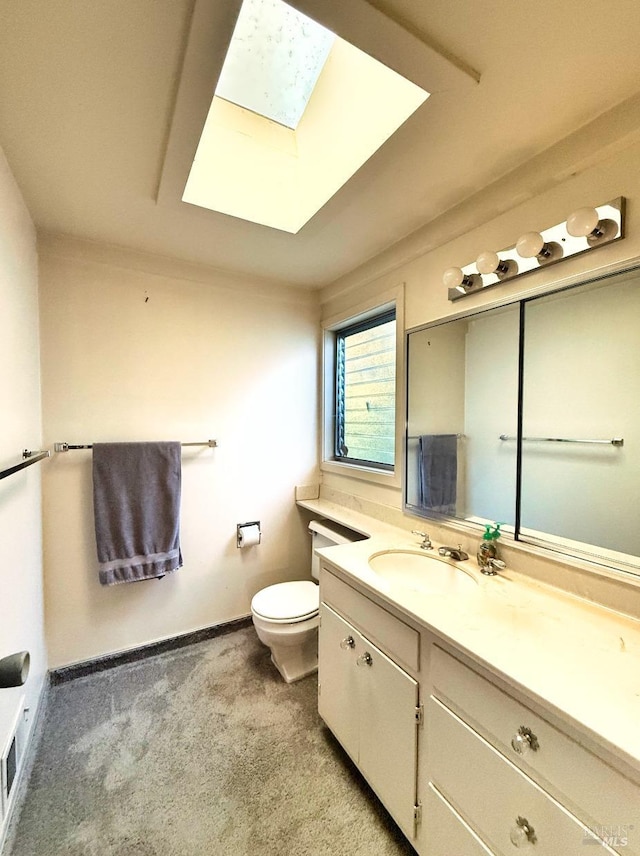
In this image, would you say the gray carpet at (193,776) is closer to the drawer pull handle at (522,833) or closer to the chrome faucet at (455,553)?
the drawer pull handle at (522,833)

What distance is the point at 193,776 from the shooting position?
4.41ft

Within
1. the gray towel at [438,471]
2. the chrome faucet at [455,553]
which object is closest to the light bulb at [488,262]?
the gray towel at [438,471]

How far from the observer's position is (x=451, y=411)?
1855 mm

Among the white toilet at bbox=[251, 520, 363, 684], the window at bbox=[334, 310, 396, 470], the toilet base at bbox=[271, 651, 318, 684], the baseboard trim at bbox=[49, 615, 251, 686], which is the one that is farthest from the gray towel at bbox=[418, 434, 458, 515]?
the baseboard trim at bbox=[49, 615, 251, 686]

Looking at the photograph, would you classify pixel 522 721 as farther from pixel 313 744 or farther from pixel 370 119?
pixel 370 119

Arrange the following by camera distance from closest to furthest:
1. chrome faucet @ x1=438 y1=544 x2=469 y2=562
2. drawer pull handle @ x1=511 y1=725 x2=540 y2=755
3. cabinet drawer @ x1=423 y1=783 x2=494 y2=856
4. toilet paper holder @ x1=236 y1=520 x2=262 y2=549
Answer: drawer pull handle @ x1=511 y1=725 x2=540 y2=755 → cabinet drawer @ x1=423 y1=783 x2=494 y2=856 → chrome faucet @ x1=438 y1=544 x2=469 y2=562 → toilet paper holder @ x1=236 y1=520 x2=262 y2=549

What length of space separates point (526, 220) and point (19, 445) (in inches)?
80.2

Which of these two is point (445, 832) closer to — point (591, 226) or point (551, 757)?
point (551, 757)

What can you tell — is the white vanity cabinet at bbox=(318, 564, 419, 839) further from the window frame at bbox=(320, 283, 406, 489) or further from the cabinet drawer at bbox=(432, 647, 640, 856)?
the window frame at bbox=(320, 283, 406, 489)

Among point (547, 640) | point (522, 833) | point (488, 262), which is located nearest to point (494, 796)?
point (522, 833)

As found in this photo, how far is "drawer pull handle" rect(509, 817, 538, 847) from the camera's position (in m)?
0.75

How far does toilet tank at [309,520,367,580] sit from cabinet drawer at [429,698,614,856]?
112cm

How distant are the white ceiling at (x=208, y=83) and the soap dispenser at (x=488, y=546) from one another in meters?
1.34

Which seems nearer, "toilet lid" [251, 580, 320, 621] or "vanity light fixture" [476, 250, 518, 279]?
"vanity light fixture" [476, 250, 518, 279]
